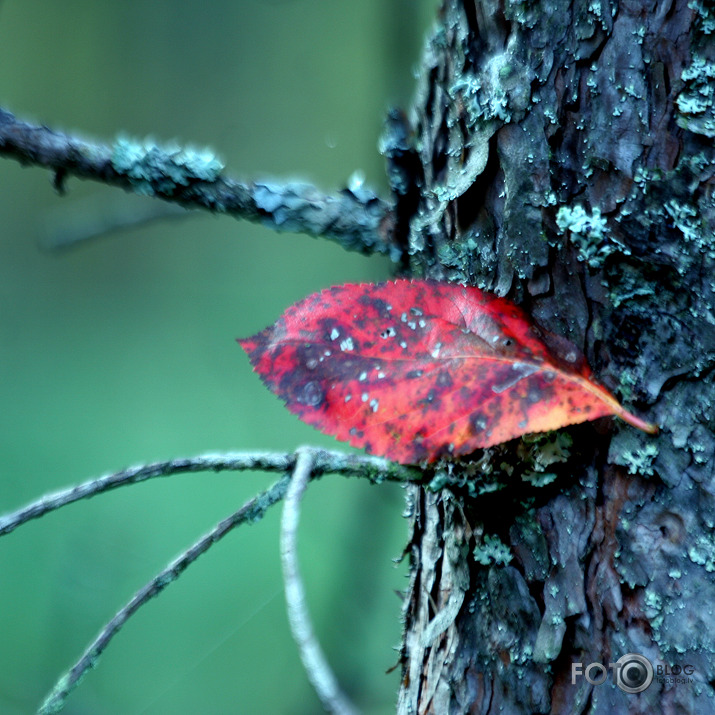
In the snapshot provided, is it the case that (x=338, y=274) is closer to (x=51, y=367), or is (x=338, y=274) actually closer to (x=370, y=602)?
(x=51, y=367)

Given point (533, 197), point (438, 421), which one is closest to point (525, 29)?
point (533, 197)

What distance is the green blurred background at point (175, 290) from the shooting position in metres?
1.54

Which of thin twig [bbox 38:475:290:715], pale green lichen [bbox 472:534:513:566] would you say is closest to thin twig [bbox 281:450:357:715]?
thin twig [bbox 38:475:290:715]

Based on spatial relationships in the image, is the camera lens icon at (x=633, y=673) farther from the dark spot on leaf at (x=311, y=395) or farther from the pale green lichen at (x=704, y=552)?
the dark spot on leaf at (x=311, y=395)

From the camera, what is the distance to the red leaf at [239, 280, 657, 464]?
0.33m

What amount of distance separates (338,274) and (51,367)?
33.9 inches

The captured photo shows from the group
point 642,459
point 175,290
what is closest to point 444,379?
point 642,459

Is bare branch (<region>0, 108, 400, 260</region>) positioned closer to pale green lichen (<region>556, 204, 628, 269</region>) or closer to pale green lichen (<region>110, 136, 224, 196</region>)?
pale green lichen (<region>110, 136, 224, 196</region>)

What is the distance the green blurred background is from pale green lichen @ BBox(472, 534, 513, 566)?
1195 millimetres

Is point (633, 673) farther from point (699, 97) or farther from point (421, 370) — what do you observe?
point (699, 97)

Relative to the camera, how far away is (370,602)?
1.04m

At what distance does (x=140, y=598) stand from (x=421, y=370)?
19 cm

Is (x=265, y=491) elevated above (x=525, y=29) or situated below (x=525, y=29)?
below

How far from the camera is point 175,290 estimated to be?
1.79 m
